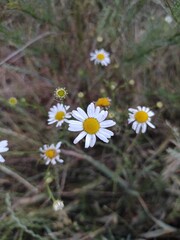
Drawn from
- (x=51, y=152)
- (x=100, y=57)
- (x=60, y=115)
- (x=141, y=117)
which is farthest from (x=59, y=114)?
(x=100, y=57)

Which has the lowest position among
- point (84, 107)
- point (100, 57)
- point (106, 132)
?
point (106, 132)

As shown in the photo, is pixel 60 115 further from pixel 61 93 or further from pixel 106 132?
pixel 106 132

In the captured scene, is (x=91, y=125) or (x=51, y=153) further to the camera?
(x=51, y=153)

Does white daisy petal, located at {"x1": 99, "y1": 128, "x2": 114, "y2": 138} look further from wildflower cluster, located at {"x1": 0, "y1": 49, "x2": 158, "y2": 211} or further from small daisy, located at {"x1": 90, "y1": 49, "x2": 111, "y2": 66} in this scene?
small daisy, located at {"x1": 90, "y1": 49, "x2": 111, "y2": 66}

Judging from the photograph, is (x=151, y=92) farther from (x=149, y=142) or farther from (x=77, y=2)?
(x=77, y=2)

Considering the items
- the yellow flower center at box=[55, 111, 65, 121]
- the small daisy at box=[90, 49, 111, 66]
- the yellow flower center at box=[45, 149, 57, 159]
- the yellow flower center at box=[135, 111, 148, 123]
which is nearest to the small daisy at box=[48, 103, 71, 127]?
the yellow flower center at box=[55, 111, 65, 121]

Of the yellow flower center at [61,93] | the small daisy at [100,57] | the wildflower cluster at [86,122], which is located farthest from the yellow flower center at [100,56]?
the yellow flower center at [61,93]
